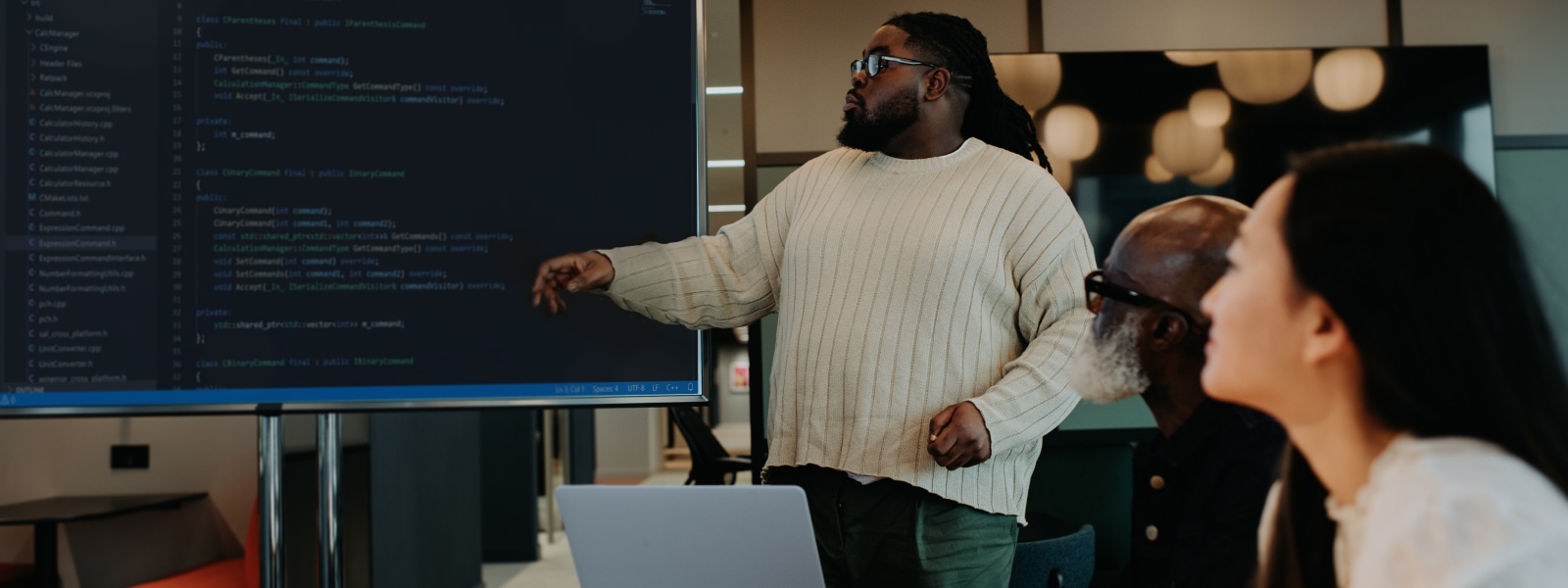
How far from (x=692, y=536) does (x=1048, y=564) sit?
1.14 metres

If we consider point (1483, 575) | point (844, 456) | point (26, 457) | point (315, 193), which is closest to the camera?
point (1483, 575)

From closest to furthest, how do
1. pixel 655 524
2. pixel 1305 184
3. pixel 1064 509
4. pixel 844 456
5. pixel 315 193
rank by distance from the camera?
pixel 1305 184 < pixel 655 524 < pixel 315 193 < pixel 844 456 < pixel 1064 509

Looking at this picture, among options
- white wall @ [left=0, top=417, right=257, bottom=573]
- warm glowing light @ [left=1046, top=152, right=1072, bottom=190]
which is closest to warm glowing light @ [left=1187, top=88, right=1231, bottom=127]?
warm glowing light @ [left=1046, top=152, right=1072, bottom=190]

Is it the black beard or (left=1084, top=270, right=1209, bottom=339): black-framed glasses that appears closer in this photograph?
(left=1084, top=270, right=1209, bottom=339): black-framed glasses

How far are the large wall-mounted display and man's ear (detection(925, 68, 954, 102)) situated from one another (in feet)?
1.88

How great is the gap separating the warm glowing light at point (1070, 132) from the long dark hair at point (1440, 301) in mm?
2667

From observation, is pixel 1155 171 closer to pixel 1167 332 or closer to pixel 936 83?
pixel 936 83

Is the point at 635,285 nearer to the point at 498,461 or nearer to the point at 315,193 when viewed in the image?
the point at 315,193

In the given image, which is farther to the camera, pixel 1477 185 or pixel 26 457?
pixel 26 457

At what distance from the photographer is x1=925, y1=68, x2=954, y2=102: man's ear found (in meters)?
1.66

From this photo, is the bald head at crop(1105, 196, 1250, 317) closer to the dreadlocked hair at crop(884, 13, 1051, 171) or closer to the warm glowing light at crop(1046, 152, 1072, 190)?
the dreadlocked hair at crop(884, 13, 1051, 171)

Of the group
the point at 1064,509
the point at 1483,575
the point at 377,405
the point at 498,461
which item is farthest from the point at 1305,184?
the point at 498,461

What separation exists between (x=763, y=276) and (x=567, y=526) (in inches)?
26.9

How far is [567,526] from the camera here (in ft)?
3.74
